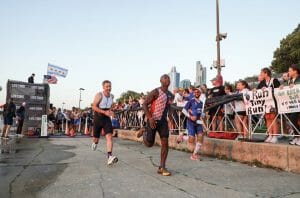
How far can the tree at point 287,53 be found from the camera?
40350 mm

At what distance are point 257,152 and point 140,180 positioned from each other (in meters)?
2.87

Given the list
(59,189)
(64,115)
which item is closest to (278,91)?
(59,189)

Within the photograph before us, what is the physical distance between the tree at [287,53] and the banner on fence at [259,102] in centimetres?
3556

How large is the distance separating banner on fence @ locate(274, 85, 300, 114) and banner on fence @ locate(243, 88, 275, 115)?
0.18 m

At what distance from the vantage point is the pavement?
4746 millimetres

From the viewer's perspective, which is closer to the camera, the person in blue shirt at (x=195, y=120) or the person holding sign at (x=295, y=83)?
the person holding sign at (x=295, y=83)

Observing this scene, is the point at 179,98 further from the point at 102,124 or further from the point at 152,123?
the point at 152,123

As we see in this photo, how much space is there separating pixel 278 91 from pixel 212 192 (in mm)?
3219

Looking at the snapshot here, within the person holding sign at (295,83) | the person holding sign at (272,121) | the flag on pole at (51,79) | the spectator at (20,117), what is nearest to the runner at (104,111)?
the person holding sign at (272,121)

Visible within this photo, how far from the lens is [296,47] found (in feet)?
133

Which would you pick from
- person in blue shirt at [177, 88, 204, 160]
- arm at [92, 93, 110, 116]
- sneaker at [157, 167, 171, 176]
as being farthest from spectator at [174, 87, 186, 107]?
sneaker at [157, 167, 171, 176]

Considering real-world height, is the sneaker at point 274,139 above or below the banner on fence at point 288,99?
below

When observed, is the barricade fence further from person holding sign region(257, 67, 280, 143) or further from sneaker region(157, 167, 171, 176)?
sneaker region(157, 167, 171, 176)

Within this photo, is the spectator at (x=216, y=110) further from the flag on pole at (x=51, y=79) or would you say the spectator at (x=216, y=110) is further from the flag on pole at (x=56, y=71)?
the flag on pole at (x=56, y=71)
